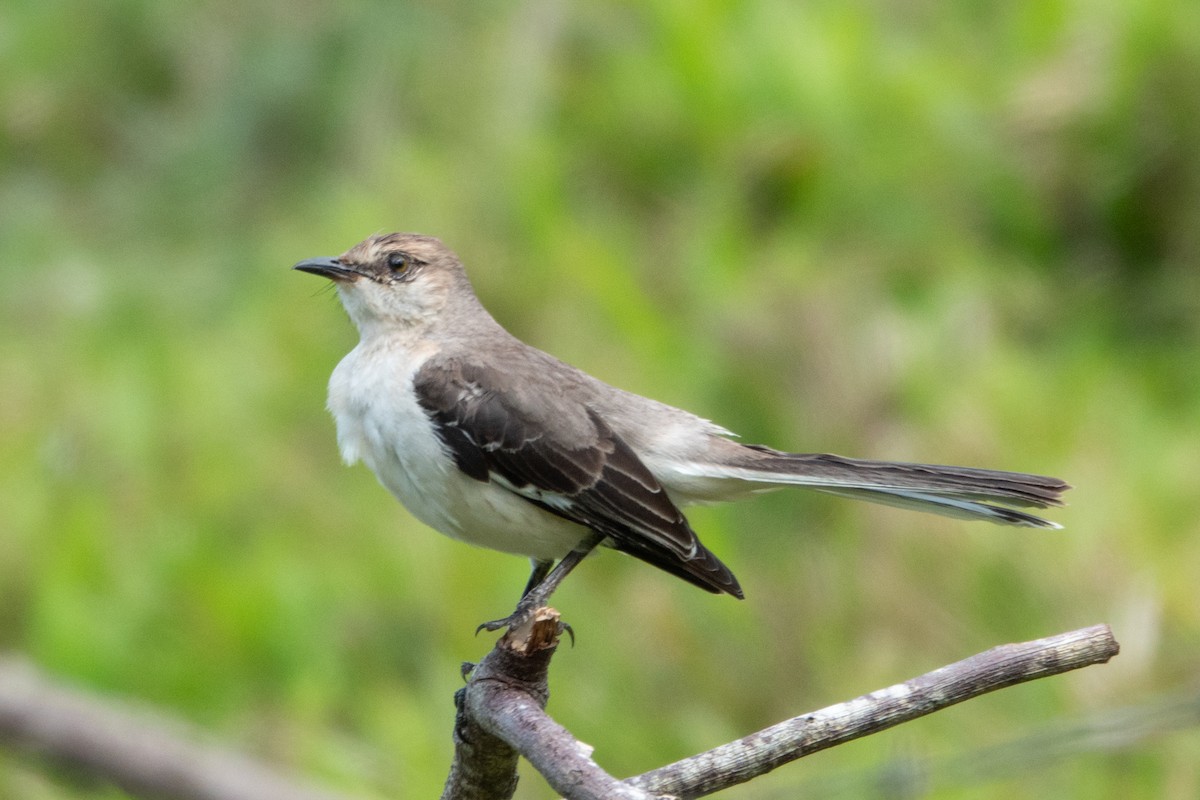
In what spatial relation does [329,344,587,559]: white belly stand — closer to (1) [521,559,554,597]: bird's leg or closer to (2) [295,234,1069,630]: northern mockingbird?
(2) [295,234,1069,630]: northern mockingbird

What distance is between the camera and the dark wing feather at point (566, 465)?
375 centimetres

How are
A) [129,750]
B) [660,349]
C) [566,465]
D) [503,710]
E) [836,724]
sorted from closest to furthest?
[836,724], [503,710], [566,465], [129,750], [660,349]

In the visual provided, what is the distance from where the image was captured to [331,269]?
4.37m

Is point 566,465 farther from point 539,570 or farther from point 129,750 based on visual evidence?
point 129,750

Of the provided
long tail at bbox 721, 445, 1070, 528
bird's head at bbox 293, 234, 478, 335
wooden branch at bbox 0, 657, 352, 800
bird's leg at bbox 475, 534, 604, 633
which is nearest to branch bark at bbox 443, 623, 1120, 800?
long tail at bbox 721, 445, 1070, 528

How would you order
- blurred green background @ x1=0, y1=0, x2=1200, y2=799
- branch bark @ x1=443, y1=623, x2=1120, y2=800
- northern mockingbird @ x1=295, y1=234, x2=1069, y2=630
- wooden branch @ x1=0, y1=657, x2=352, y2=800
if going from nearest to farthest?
1. branch bark @ x1=443, y1=623, x2=1120, y2=800
2. northern mockingbird @ x1=295, y1=234, x2=1069, y2=630
3. wooden branch @ x1=0, y1=657, x2=352, y2=800
4. blurred green background @ x1=0, y1=0, x2=1200, y2=799

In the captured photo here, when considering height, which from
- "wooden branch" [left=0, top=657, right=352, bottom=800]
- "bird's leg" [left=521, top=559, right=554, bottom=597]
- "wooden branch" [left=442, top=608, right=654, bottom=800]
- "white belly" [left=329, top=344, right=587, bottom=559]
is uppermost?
"bird's leg" [left=521, top=559, right=554, bottom=597]

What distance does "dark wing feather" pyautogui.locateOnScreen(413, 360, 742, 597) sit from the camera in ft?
12.3

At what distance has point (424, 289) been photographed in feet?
14.5

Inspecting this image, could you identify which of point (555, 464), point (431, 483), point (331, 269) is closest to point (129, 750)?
point (331, 269)

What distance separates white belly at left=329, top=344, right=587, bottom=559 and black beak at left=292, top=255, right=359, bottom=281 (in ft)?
1.53

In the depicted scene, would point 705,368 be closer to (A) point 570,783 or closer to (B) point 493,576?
(B) point 493,576

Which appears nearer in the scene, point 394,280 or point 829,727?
point 829,727

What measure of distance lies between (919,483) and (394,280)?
1620 millimetres
